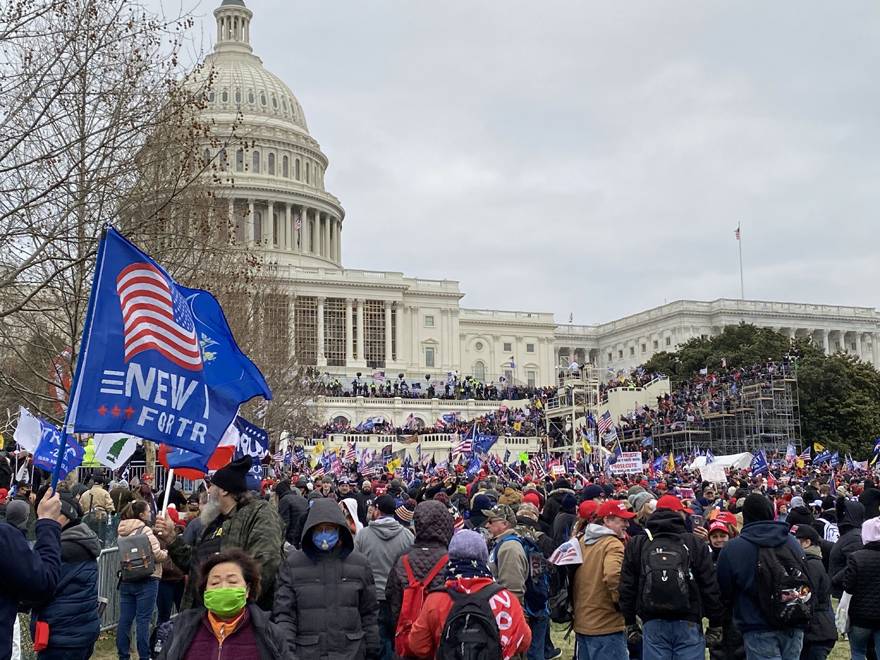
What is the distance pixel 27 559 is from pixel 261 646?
1466mm

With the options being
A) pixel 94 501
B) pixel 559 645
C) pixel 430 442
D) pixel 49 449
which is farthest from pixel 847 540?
pixel 430 442

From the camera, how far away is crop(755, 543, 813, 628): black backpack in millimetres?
7840

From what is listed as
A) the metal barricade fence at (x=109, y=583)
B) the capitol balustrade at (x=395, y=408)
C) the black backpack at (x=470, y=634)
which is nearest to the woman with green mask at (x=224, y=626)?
the black backpack at (x=470, y=634)

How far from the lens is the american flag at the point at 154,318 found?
7301 mm

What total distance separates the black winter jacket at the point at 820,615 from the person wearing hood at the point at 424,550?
322 cm

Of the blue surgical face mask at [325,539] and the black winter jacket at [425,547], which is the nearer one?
the blue surgical face mask at [325,539]

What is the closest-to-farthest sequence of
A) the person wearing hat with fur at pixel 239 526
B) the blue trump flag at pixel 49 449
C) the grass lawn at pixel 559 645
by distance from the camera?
1. the person wearing hat with fur at pixel 239 526
2. the grass lawn at pixel 559 645
3. the blue trump flag at pixel 49 449

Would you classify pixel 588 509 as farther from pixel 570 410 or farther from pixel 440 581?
pixel 570 410

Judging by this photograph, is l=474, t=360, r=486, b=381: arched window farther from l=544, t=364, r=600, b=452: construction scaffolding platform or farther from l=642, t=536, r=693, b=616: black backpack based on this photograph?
l=642, t=536, r=693, b=616: black backpack

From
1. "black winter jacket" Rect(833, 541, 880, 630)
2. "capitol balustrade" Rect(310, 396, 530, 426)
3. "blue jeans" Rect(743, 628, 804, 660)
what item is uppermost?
"capitol balustrade" Rect(310, 396, 530, 426)

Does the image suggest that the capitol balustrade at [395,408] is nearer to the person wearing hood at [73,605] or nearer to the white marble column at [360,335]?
the white marble column at [360,335]

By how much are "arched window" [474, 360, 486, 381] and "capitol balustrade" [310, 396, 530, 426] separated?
1182 inches

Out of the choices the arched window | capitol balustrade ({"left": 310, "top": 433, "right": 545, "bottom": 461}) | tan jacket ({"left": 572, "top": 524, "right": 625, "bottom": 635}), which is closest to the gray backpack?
tan jacket ({"left": 572, "top": 524, "right": 625, "bottom": 635})

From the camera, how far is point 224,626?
5.02 meters
